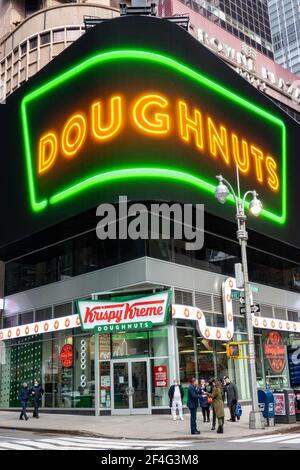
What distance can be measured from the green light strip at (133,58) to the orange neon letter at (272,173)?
0.98 meters

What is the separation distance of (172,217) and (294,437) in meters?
13.6

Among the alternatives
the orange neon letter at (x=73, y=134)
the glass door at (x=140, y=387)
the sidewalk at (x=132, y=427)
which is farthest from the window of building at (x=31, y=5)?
the sidewalk at (x=132, y=427)

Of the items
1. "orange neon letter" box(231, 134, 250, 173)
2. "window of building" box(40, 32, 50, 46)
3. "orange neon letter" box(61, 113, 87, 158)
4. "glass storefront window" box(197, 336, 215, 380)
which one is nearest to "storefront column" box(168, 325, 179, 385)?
"glass storefront window" box(197, 336, 215, 380)

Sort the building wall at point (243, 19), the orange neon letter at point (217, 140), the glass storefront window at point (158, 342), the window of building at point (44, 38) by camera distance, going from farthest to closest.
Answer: the building wall at point (243, 19) < the window of building at point (44, 38) < the orange neon letter at point (217, 140) < the glass storefront window at point (158, 342)

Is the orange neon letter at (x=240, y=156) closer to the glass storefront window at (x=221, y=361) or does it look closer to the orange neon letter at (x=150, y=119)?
the orange neon letter at (x=150, y=119)

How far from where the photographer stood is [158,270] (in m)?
26.5

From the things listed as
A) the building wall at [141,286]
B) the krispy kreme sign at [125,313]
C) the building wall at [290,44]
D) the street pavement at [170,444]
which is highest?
the building wall at [290,44]

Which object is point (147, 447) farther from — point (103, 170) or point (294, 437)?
point (103, 170)

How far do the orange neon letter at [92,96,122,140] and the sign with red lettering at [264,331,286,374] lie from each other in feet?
53.9

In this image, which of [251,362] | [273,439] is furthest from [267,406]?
[273,439]

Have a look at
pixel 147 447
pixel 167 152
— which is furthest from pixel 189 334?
pixel 147 447

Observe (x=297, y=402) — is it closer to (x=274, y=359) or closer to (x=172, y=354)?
(x=172, y=354)

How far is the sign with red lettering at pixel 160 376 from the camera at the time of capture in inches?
1006

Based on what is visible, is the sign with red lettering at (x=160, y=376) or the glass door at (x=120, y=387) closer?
the sign with red lettering at (x=160, y=376)
